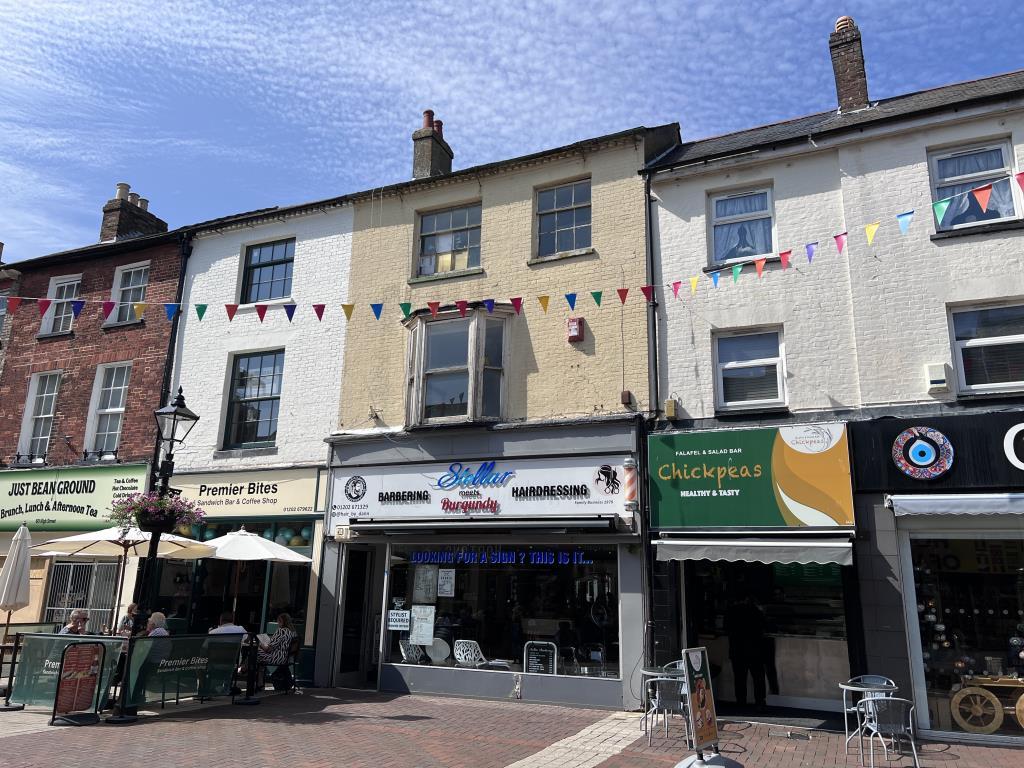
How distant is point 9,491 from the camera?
17.8 m

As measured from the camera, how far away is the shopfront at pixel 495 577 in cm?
1181

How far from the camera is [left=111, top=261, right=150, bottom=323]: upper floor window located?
18.0 meters

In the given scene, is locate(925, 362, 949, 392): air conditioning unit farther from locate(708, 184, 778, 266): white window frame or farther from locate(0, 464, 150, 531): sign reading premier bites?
locate(0, 464, 150, 531): sign reading premier bites

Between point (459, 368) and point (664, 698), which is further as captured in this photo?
point (459, 368)

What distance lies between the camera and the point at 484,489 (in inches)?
511

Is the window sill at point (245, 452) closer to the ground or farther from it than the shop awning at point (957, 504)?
farther from it

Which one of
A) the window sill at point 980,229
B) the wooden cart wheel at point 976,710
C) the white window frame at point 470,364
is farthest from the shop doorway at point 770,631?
the window sill at point 980,229

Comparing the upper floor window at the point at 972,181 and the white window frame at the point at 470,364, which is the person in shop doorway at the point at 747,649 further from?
the upper floor window at the point at 972,181

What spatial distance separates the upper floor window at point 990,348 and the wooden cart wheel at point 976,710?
4.01 m

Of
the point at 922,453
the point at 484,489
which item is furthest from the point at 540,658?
the point at 922,453

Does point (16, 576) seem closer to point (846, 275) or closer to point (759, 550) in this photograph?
point (759, 550)

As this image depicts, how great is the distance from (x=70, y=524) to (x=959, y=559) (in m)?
17.2

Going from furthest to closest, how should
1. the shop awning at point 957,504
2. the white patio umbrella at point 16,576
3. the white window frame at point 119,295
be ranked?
the white window frame at point 119,295, the white patio umbrella at point 16,576, the shop awning at point 957,504

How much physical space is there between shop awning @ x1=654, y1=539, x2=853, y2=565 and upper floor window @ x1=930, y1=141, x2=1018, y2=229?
16.9 ft
